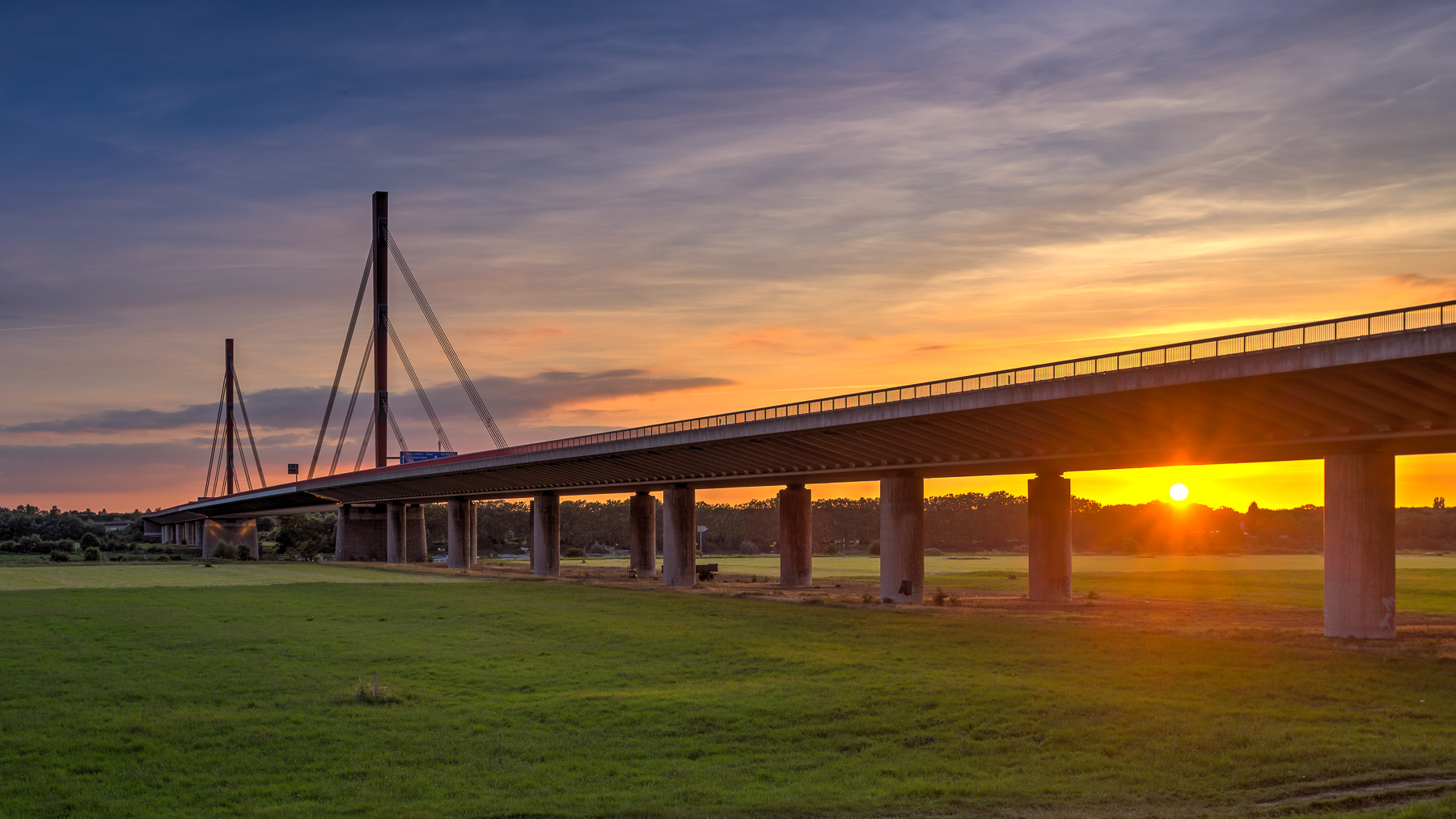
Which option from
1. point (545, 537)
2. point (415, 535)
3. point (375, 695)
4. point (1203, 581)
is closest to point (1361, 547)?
point (375, 695)

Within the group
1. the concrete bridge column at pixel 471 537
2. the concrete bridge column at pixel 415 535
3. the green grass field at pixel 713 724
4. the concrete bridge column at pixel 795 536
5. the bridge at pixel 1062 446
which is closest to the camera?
the green grass field at pixel 713 724

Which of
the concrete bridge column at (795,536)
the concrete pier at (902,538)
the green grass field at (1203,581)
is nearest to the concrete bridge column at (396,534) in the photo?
the green grass field at (1203,581)

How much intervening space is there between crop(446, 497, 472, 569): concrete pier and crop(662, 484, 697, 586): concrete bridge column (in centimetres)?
4124

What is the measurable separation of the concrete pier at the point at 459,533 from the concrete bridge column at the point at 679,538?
135ft

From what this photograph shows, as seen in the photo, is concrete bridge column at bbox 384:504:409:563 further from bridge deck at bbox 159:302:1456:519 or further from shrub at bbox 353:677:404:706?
shrub at bbox 353:677:404:706

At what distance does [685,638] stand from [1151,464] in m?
31.8

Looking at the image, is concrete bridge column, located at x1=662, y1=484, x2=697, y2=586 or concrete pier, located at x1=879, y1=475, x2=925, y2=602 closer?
concrete pier, located at x1=879, y1=475, x2=925, y2=602

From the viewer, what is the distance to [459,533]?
13525 cm

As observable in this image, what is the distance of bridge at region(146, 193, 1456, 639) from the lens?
3916 cm

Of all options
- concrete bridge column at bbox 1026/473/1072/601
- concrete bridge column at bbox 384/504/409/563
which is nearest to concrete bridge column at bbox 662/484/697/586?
concrete bridge column at bbox 1026/473/1072/601

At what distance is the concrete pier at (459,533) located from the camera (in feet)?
424

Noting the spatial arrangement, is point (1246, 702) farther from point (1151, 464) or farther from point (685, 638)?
point (1151, 464)

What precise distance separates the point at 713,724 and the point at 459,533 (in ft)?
380

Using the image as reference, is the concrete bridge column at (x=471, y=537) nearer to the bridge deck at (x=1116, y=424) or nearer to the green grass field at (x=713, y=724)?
the bridge deck at (x=1116, y=424)
